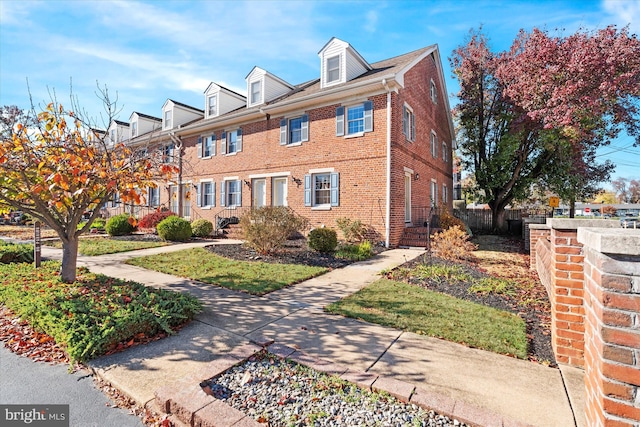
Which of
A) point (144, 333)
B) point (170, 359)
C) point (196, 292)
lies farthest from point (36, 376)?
point (196, 292)

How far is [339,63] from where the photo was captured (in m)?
13.3

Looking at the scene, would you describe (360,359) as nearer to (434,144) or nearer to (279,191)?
(279,191)

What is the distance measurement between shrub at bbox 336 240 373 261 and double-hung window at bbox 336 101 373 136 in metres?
4.88

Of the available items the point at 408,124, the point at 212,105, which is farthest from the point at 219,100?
the point at 408,124

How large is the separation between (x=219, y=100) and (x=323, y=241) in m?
12.9

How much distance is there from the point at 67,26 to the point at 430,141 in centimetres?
1504

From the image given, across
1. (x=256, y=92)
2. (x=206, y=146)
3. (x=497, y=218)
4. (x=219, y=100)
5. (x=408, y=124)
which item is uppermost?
(x=219, y=100)

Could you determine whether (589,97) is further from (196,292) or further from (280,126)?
(196,292)

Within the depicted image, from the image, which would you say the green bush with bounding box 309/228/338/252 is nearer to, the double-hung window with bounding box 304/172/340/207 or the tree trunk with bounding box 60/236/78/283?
the double-hung window with bounding box 304/172/340/207

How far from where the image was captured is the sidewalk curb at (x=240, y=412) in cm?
213

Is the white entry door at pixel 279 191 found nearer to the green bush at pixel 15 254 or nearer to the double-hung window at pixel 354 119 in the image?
the double-hung window at pixel 354 119

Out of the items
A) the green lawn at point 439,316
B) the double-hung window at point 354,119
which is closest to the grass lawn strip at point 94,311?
the green lawn at point 439,316

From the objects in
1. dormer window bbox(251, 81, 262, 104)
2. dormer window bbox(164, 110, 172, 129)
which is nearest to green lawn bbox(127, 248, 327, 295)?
dormer window bbox(251, 81, 262, 104)

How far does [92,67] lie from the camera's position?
22.8 ft
